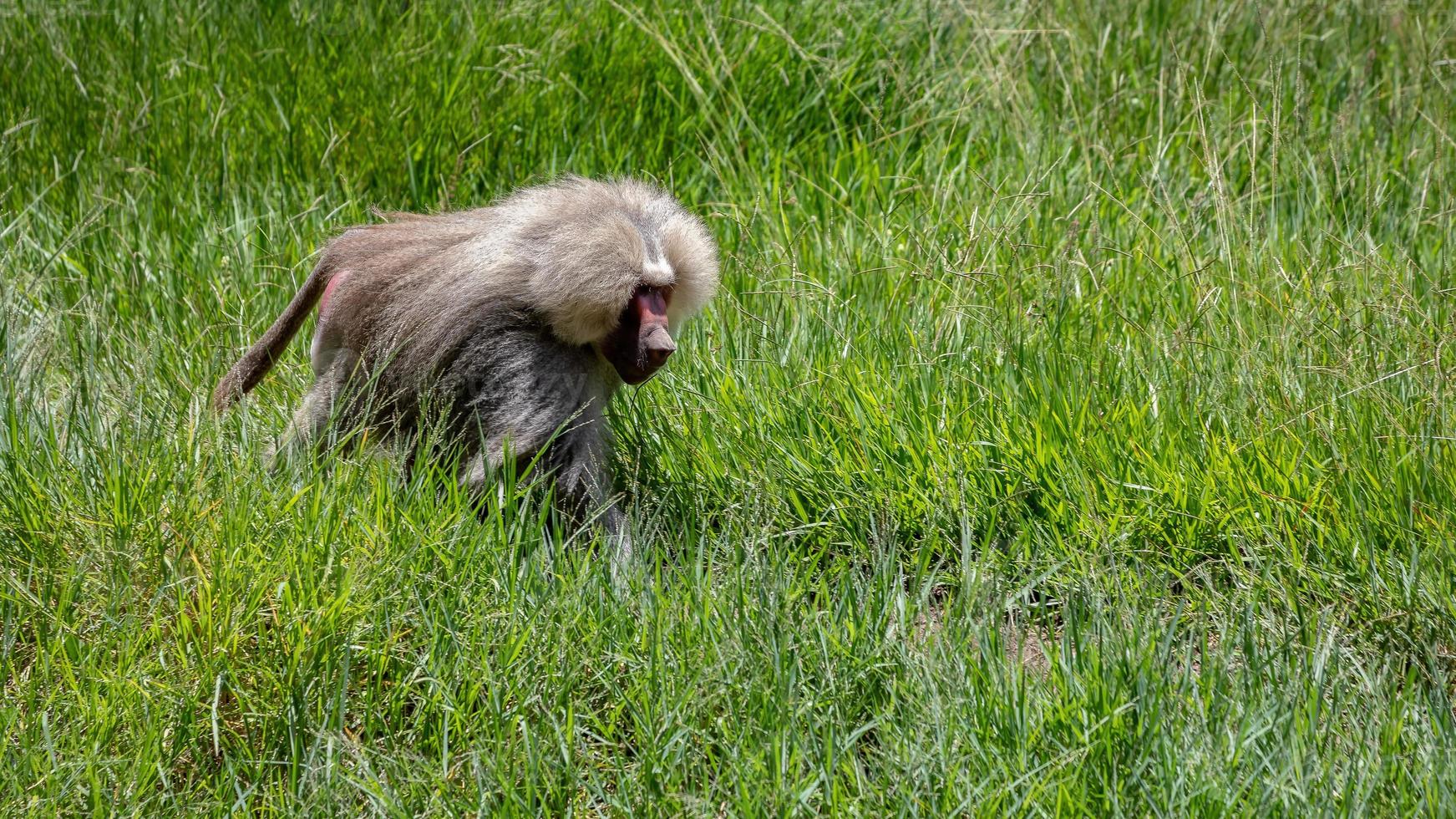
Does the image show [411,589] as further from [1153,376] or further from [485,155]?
[485,155]

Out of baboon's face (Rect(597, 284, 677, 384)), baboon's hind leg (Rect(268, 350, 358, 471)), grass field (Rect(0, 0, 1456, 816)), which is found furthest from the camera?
baboon's hind leg (Rect(268, 350, 358, 471))

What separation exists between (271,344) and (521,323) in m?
0.74

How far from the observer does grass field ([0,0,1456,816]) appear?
248cm

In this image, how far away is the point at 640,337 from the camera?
3.14 metres

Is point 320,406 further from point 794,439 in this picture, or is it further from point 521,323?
point 794,439

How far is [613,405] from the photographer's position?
11.9ft

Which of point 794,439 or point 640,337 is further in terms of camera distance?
point 794,439

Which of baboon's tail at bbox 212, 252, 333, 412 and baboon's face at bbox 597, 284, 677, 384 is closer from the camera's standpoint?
baboon's face at bbox 597, 284, 677, 384

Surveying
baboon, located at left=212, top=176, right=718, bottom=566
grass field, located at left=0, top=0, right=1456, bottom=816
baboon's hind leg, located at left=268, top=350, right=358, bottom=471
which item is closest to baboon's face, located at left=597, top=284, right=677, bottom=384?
baboon, located at left=212, top=176, right=718, bottom=566

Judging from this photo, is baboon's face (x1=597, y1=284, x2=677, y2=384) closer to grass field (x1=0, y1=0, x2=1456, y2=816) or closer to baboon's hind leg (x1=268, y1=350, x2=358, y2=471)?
grass field (x1=0, y1=0, x2=1456, y2=816)

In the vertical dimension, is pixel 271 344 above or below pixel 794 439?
above

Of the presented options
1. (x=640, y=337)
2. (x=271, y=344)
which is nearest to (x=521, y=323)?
(x=640, y=337)

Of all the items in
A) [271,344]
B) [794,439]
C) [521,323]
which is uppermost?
[521,323]

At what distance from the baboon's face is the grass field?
368 millimetres
